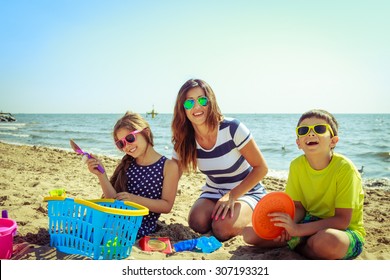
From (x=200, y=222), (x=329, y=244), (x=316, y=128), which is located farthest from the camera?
(x=200, y=222)

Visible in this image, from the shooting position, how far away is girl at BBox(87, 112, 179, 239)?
307 centimetres

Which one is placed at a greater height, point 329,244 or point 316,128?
point 316,128

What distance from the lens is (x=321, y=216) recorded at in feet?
8.82

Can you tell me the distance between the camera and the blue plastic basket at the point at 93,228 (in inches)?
93.4

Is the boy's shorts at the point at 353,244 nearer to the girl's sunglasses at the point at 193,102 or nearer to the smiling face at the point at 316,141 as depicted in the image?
the smiling face at the point at 316,141

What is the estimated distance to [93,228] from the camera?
8.10 ft

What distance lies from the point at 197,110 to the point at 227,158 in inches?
21.6

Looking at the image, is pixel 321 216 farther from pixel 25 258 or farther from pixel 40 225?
pixel 40 225

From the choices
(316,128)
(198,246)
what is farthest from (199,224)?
(316,128)

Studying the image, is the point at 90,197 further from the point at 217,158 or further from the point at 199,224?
the point at 217,158

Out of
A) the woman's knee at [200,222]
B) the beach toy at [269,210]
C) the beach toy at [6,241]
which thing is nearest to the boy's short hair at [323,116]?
the beach toy at [269,210]

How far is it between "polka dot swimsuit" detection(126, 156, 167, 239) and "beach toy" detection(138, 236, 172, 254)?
0.87 ft

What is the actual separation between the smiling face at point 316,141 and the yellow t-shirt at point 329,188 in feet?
0.34
